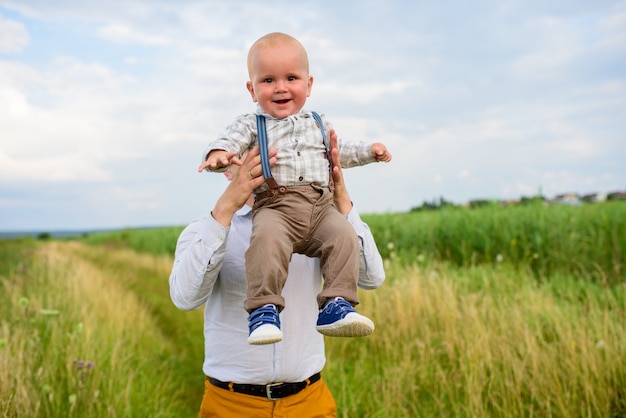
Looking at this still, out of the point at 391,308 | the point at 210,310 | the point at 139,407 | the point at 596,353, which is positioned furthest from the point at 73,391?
the point at 596,353

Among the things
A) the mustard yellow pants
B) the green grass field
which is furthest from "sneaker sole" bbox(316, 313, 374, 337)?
the green grass field

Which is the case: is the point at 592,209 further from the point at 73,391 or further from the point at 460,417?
the point at 73,391

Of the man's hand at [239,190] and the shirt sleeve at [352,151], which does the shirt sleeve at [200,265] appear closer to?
the man's hand at [239,190]

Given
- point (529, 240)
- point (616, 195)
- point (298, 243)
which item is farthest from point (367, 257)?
point (616, 195)

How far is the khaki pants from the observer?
200 cm

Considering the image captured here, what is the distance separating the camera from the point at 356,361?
5.03 meters

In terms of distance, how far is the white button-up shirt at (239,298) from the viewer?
2.04 m

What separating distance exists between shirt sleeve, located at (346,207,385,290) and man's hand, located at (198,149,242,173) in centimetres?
Result: 55

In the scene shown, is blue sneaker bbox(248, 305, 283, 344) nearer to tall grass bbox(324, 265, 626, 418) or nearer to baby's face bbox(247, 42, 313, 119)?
baby's face bbox(247, 42, 313, 119)

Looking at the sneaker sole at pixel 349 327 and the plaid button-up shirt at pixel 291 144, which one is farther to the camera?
the plaid button-up shirt at pixel 291 144

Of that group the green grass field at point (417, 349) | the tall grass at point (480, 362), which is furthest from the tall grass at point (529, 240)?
the tall grass at point (480, 362)

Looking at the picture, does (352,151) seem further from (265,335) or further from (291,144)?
(265,335)

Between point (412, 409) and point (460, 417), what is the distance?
376 millimetres

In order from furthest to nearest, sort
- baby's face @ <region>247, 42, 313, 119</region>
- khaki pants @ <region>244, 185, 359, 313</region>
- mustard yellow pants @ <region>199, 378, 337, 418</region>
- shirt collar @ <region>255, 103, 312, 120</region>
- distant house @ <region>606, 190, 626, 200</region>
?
distant house @ <region>606, 190, 626, 200</region>, shirt collar @ <region>255, 103, 312, 120</region>, baby's face @ <region>247, 42, 313, 119</region>, mustard yellow pants @ <region>199, 378, 337, 418</region>, khaki pants @ <region>244, 185, 359, 313</region>
